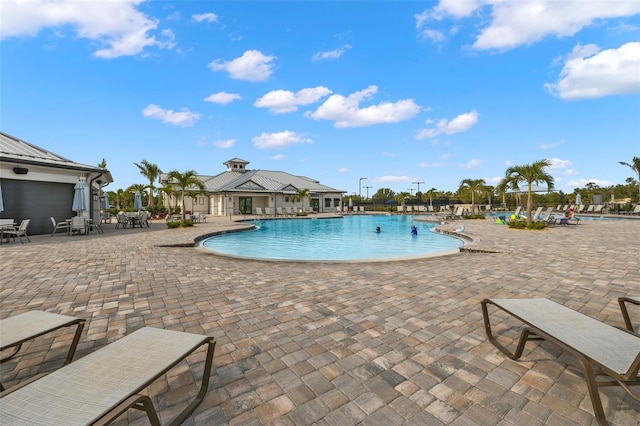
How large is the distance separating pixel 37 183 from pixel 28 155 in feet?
4.51

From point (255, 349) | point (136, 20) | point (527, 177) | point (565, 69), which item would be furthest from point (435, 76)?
point (255, 349)

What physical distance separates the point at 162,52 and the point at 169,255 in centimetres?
1353

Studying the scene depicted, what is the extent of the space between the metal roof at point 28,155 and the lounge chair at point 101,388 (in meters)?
15.6

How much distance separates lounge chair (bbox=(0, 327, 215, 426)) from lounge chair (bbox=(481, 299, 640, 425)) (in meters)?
2.72

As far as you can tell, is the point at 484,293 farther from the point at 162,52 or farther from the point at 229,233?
the point at 162,52

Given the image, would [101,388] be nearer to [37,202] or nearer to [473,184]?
[37,202]

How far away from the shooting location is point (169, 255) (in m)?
8.39

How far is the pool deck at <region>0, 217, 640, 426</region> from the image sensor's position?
2.11 meters

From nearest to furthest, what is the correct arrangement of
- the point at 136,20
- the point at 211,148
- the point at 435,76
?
1. the point at 136,20
2. the point at 435,76
3. the point at 211,148

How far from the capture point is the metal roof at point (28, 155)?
12.4 meters

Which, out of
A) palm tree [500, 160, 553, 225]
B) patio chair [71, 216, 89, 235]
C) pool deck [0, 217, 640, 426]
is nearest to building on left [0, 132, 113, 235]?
patio chair [71, 216, 89, 235]

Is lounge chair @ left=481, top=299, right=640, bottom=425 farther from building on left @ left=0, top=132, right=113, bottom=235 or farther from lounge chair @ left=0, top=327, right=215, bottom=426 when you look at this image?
building on left @ left=0, top=132, right=113, bottom=235

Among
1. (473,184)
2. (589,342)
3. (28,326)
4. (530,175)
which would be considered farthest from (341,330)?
(473,184)

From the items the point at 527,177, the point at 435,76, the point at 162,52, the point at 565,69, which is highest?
the point at 435,76
